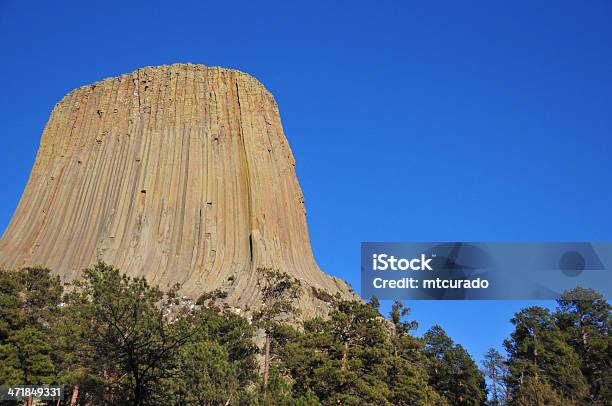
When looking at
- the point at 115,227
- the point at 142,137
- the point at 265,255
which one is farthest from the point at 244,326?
the point at 142,137

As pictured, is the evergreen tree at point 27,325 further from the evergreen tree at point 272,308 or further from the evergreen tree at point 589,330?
the evergreen tree at point 589,330

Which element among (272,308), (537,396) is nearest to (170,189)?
(272,308)

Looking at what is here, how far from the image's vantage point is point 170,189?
75.8 m

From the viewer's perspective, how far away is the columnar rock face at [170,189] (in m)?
71.1

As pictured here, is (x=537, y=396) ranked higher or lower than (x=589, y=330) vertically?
lower

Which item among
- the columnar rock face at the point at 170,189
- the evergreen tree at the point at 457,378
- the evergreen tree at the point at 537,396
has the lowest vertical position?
the evergreen tree at the point at 537,396

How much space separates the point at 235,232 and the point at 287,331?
34402mm

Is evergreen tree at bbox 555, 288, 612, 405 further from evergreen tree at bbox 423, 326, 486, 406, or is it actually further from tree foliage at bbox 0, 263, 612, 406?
evergreen tree at bbox 423, 326, 486, 406

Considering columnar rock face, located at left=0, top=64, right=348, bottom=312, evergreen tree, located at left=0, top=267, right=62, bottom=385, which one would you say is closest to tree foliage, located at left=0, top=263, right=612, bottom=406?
evergreen tree, located at left=0, top=267, right=62, bottom=385

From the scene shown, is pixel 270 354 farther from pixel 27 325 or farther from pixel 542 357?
pixel 542 357

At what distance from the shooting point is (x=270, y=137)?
3305 inches

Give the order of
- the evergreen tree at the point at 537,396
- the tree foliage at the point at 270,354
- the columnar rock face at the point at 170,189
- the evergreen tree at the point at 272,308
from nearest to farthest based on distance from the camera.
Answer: the tree foliage at the point at 270,354, the evergreen tree at the point at 537,396, the evergreen tree at the point at 272,308, the columnar rock face at the point at 170,189

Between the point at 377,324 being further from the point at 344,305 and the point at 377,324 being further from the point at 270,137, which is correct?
the point at 270,137

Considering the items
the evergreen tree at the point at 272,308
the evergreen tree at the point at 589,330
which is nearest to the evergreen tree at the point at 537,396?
the evergreen tree at the point at 589,330
